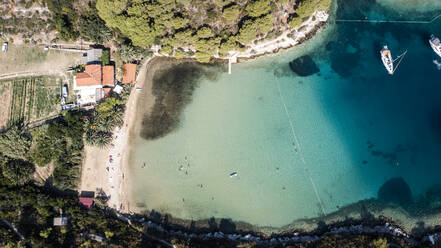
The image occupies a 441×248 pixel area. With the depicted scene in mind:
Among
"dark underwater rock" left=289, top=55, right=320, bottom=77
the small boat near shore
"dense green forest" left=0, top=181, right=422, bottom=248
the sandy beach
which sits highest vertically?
"dark underwater rock" left=289, top=55, right=320, bottom=77

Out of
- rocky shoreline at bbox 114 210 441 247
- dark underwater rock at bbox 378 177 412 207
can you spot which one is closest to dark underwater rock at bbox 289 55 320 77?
dark underwater rock at bbox 378 177 412 207

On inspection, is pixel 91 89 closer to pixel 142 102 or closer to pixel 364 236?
pixel 142 102

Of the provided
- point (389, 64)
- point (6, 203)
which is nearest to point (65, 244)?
point (6, 203)

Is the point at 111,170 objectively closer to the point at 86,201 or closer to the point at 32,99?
the point at 86,201

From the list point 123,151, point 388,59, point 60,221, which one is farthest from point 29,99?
point 388,59

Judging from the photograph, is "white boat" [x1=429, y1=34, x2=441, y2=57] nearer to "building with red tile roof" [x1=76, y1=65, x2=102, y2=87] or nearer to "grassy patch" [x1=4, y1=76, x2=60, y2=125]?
"building with red tile roof" [x1=76, y1=65, x2=102, y2=87]

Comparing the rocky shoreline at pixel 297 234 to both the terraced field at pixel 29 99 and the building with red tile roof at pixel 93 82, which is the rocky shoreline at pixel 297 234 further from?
the terraced field at pixel 29 99
